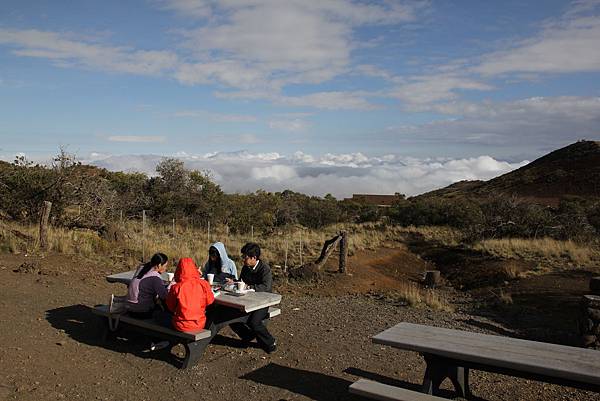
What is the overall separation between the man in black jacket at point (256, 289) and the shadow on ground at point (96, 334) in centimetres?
93

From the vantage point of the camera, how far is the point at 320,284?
11695mm

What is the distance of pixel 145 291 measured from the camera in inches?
243

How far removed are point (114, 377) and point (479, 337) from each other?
3566 mm

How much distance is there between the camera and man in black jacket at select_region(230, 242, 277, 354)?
6164mm

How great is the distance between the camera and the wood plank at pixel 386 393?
4.09m

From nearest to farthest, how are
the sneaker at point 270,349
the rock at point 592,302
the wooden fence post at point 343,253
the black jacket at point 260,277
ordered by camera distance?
the sneaker at point 270,349 < the black jacket at point 260,277 < the rock at point 592,302 < the wooden fence post at point 343,253

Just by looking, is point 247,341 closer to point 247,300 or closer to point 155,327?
point 247,300

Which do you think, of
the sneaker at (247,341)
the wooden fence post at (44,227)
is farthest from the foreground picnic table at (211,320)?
the wooden fence post at (44,227)

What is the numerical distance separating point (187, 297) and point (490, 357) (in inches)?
118

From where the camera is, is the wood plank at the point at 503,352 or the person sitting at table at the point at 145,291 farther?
the person sitting at table at the point at 145,291

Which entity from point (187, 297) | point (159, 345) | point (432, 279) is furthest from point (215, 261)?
point (432, 279)

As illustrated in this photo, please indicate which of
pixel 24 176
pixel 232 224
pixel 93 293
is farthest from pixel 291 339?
pixel 232 224

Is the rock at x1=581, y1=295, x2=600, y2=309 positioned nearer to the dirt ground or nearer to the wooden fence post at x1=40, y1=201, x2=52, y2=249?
the dirt ground

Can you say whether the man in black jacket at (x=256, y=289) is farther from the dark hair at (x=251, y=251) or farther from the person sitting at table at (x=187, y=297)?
the person sitting at table at (x=187, y=297)
